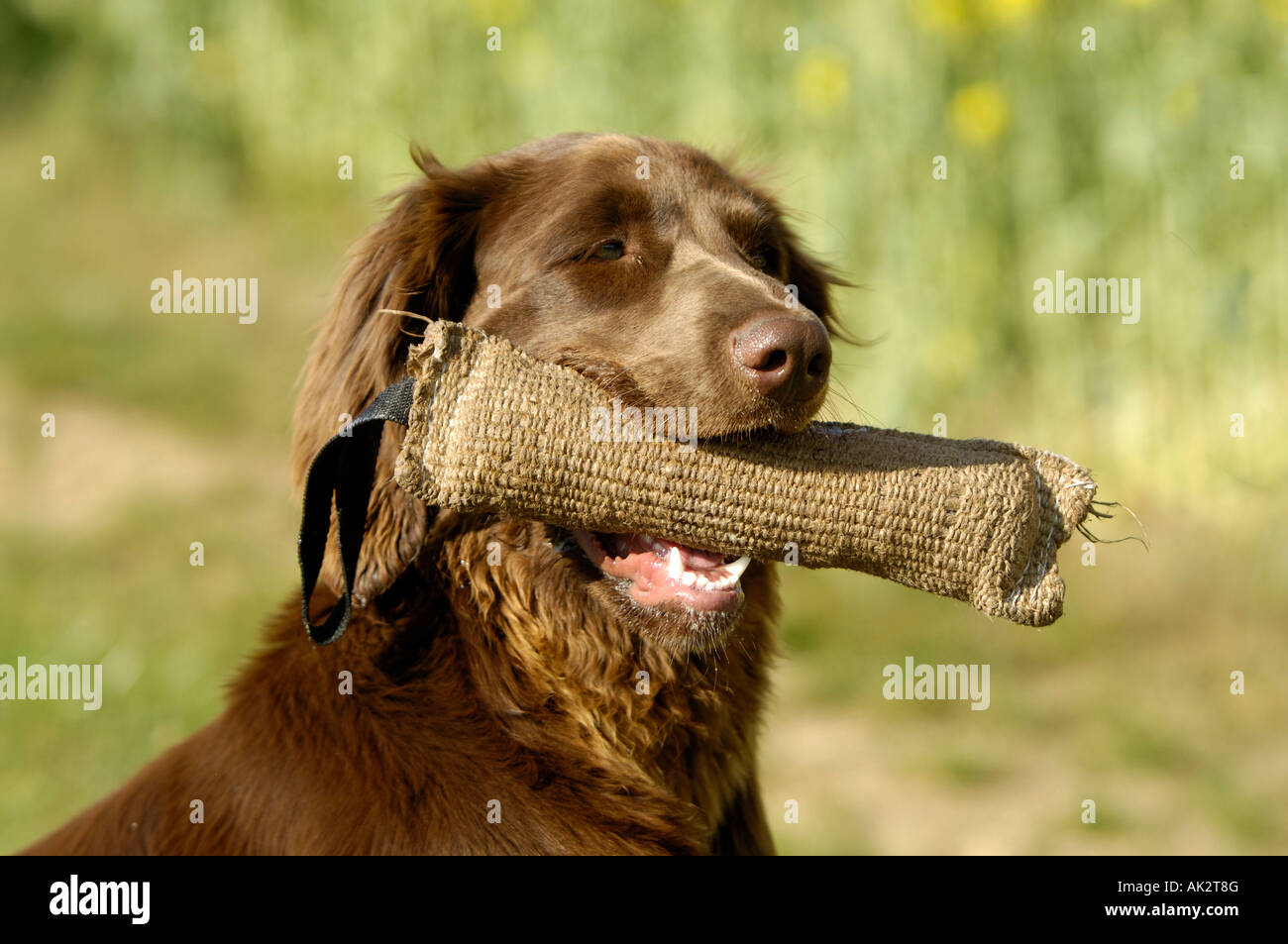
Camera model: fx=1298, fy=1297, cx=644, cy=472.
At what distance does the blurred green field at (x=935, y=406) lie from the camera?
218 inches

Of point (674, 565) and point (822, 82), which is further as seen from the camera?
point (822, 82)

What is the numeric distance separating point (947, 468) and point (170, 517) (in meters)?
6.45

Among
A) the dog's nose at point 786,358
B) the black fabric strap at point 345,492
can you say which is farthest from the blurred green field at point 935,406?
the black fabric strap at point 345,492

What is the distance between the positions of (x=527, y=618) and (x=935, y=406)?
472 centimetres

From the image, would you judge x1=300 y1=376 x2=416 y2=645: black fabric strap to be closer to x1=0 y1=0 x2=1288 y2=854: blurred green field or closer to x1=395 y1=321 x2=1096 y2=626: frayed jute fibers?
x1=395 y1=321 x2=1096 y2=626: frayed jute fibers

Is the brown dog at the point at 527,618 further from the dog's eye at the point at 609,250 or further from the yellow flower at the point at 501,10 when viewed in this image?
the yellow flower at the point at 501,10

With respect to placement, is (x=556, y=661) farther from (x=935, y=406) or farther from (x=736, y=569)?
(x=935, y=406)

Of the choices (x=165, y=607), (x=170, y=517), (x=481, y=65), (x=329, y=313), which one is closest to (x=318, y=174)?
(x=481, y=65)

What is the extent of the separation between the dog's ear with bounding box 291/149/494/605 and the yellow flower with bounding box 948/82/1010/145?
4.34 metres

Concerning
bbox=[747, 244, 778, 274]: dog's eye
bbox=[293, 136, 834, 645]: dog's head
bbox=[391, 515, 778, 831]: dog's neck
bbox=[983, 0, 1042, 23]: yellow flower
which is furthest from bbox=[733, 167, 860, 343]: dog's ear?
bbox=[983, 0, 1042, 23]: yellow flower

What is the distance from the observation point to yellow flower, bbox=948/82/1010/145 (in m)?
7.04

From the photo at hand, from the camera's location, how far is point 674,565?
10.0ft

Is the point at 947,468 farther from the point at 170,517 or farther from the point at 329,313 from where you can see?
the point at 170,517

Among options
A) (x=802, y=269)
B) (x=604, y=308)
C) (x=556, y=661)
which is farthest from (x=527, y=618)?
(x=802, y=269)
